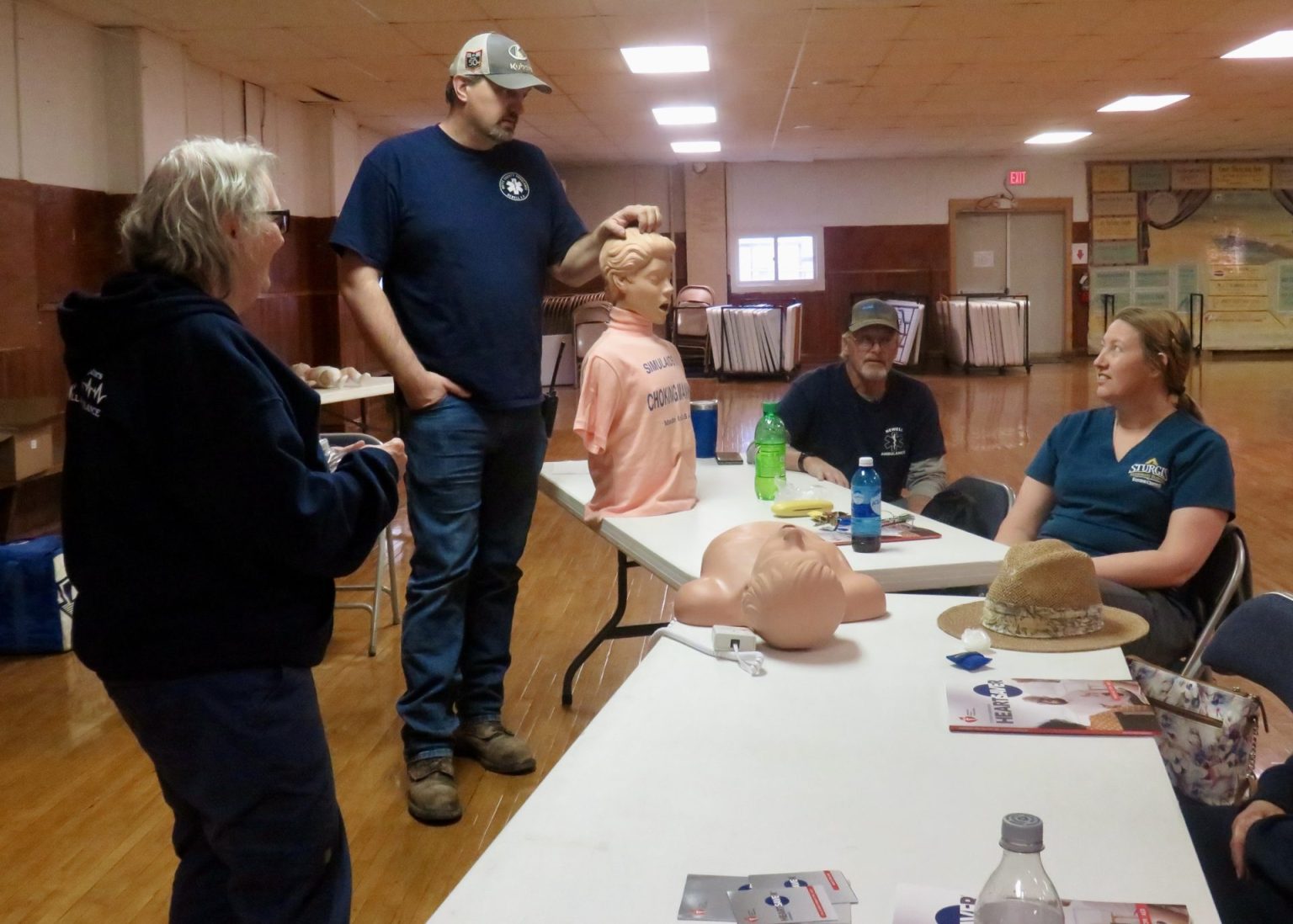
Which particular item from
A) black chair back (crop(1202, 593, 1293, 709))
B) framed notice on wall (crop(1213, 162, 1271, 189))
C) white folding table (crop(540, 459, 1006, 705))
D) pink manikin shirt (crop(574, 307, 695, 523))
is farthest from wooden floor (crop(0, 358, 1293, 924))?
framed notice on wall (crop(1213, 162, 1271, 189))

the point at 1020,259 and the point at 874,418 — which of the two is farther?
the point at 1020,259

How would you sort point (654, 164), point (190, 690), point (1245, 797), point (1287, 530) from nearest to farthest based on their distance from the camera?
point (190, 690)
point (1245, 797)
point (1287, 530)
point (654, 164)

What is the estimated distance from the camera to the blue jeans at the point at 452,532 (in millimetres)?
2834

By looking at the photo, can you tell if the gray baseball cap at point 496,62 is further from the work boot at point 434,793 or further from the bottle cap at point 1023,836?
the bottle cap at point 1023,836

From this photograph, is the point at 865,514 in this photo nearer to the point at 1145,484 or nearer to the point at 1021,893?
the point at 1145,484

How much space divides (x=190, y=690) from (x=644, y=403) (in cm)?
161

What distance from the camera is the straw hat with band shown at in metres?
1.92

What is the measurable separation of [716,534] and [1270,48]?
822cm

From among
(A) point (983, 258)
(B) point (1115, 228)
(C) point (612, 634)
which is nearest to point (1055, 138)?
(A) point (983, 258)

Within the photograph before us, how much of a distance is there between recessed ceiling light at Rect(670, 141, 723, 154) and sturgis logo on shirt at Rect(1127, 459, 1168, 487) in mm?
11629

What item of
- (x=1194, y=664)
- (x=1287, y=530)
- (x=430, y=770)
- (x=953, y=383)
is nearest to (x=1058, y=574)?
(x=1194, y=664)

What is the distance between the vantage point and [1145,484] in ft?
8.96

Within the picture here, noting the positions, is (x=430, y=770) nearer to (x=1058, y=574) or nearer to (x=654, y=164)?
(x=1058, y=574)

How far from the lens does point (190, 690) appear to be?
1.54m
